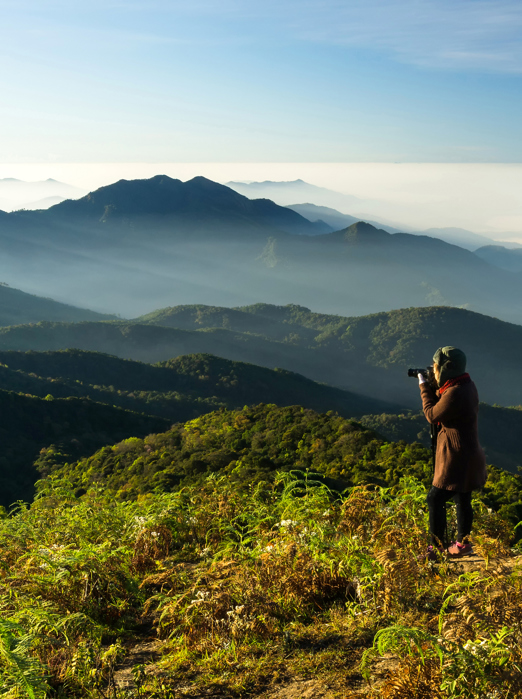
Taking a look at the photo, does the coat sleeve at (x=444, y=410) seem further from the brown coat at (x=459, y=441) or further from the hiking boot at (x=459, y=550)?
the hiking boot at (x=459, y=550)

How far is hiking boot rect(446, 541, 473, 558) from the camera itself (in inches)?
171

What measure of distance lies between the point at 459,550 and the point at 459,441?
3.15ft

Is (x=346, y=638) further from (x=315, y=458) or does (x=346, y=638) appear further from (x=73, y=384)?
(x=73, y=384)

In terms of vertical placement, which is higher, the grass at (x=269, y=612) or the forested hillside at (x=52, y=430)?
the grass at (x=269, y=612)

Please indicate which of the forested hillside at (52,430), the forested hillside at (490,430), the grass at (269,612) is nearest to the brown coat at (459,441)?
the grass at (269,612)

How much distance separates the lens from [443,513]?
462cm

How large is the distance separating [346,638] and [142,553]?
2.62 m

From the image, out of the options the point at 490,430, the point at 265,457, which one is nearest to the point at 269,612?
the point at 265,457

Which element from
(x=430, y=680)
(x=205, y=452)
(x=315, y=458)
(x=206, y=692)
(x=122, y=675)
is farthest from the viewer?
(x=205, y=452)

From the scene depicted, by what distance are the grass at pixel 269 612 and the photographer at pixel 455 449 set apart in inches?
9.6

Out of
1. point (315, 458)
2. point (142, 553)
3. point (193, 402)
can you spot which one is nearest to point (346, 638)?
point (142, 553)

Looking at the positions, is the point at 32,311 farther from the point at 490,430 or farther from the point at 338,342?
the point at 490,430

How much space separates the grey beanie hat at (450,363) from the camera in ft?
14.6

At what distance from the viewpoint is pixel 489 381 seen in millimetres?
133875
